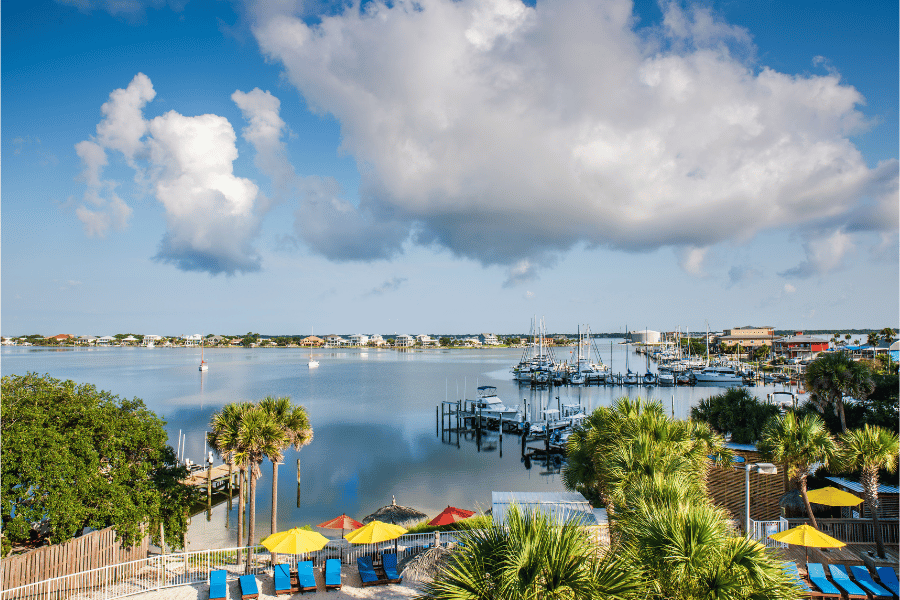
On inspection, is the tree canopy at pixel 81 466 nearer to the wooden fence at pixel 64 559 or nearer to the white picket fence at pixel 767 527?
the wooden fence at pixel 64 559

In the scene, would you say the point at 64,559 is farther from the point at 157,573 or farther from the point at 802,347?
the point at 802,347

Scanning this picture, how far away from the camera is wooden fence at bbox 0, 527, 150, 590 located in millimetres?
13398

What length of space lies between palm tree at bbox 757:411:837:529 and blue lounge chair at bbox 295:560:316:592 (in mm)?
15115

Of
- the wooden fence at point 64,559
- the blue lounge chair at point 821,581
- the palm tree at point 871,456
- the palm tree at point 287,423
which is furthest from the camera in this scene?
the palm tree at point 287,423

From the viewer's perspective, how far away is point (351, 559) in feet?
58.3

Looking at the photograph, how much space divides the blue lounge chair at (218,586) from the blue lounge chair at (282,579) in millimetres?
1483

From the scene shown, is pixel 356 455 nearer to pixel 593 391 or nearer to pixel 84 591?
pixel 84 591

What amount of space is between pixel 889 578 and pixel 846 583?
4.45 feet

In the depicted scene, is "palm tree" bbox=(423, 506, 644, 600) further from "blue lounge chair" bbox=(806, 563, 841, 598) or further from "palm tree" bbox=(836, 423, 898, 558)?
"palm tree" bbox=(836, 423, 898, 558)

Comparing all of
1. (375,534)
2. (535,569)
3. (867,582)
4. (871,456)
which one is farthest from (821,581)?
(375,534)

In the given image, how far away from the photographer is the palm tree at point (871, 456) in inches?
611

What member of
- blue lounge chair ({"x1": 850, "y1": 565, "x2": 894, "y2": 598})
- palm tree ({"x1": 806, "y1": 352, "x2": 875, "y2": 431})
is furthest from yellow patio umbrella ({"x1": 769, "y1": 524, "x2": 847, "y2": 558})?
palm tree ({"x1": 806, "y1": 352, "x2": 875, "y2": 431})

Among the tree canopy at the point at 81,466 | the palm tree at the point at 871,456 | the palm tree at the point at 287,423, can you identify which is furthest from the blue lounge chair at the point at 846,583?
the tree canopy at the point at 81,466

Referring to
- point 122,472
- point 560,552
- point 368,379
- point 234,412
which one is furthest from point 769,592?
point 368,379
